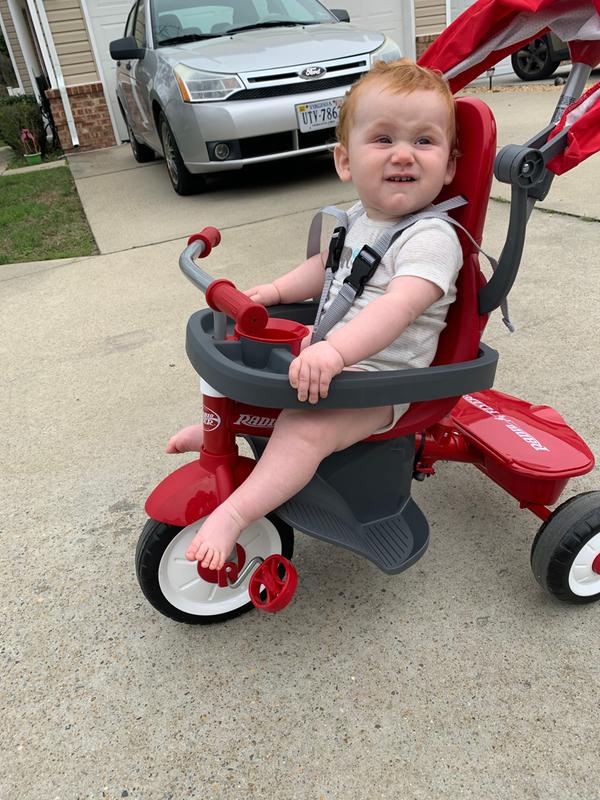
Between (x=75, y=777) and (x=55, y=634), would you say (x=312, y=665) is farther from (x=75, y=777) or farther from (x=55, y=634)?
(x=55, y=634)

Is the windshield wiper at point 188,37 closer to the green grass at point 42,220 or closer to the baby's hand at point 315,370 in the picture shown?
the green grass at point 42,220

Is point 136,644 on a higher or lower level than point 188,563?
lower

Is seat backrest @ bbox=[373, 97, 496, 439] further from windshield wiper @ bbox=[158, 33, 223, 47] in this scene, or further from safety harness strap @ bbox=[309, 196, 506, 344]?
windshield wiper @ bbox=[158, 33, 223, 47]

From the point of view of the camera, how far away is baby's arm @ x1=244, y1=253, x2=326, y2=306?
5.99ft

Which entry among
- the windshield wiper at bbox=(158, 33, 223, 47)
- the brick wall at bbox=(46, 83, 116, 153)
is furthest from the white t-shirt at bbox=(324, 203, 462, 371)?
the brick wall at bbox=(46, 83, 116, 153)

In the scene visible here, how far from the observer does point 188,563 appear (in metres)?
1.64

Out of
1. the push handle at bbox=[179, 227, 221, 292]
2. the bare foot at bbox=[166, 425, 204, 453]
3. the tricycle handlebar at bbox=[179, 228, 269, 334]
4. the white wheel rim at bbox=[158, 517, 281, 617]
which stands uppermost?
the tricycle handlebar at bbox=[179, 228, 269, 334]

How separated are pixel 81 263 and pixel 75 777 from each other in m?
3.62

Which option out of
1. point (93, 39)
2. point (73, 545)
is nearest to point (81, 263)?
point (73, 545)

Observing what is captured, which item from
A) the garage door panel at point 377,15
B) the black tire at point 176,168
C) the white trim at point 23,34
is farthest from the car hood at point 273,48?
the white trim at point 23,34

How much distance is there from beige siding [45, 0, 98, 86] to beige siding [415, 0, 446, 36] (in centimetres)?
455

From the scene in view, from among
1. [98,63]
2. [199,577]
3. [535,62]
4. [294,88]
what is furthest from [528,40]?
[535,62]

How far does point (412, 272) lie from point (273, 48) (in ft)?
14.5

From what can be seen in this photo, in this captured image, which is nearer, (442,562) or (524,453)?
(524,453)
